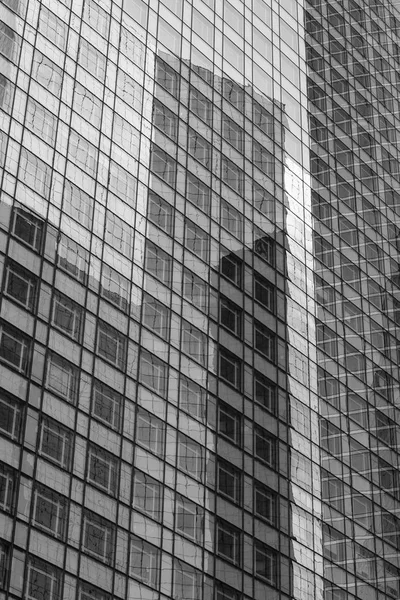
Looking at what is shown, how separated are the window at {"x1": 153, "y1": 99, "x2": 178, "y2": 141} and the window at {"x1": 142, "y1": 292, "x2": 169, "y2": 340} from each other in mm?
12735

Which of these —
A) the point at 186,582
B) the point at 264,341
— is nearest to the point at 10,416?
the point at 186,582

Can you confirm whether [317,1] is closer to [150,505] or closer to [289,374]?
[289,374]

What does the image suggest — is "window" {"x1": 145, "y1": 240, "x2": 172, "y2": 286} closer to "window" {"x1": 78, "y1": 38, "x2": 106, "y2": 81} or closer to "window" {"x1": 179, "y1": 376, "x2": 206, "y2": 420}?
"window" {"x1": 179, "y1": 376, "x2": 206, "y2": 420}

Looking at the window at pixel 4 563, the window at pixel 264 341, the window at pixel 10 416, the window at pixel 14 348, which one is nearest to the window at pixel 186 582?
the window at pixel 4 563

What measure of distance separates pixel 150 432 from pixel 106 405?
128 inches

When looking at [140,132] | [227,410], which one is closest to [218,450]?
[227,410]

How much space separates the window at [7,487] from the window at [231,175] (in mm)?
30751

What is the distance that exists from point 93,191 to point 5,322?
12.2 meters

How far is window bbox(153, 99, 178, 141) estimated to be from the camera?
7731cm

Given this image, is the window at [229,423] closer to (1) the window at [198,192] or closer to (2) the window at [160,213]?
(2) the window at [160,213]

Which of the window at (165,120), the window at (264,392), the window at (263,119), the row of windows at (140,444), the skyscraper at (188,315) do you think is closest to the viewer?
the row of windows at (140,444)

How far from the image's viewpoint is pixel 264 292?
79.9 m

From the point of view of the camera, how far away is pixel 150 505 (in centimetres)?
6309

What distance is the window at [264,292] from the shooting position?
79250 mm
